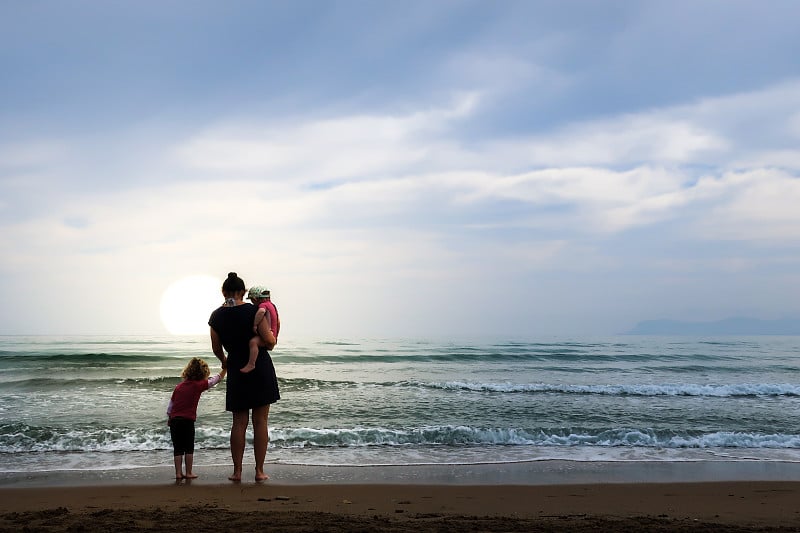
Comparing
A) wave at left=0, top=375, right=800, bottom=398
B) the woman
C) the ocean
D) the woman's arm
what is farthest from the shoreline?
wave at left=0, top=375, right=800, bottom=398

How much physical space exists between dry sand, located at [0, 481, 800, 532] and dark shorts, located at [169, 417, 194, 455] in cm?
41

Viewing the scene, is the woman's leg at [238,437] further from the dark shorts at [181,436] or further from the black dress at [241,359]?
the dark shorts at [181,436]

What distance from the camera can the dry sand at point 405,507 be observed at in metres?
3.77

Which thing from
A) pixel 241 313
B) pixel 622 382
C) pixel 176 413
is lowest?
pixel 622 382

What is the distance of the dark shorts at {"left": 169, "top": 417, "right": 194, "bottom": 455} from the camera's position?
5809 mm

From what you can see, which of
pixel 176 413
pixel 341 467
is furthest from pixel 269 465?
pixel 176 413

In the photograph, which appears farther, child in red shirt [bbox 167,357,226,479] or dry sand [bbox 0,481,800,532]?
child in red shirt [bbox 167,357,226,479]

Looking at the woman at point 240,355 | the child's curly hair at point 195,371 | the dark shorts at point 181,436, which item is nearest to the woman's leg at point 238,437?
the woman at point 240,355

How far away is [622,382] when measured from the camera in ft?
58.1

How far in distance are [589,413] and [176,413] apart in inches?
303

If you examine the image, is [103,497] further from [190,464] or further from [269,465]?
[269,465]

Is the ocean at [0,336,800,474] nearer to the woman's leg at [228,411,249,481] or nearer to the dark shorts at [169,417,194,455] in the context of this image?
the dark shorts at [169,417,194,455]

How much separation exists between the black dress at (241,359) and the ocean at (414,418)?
173 centimetres

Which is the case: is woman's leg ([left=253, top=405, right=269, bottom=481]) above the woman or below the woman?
below
